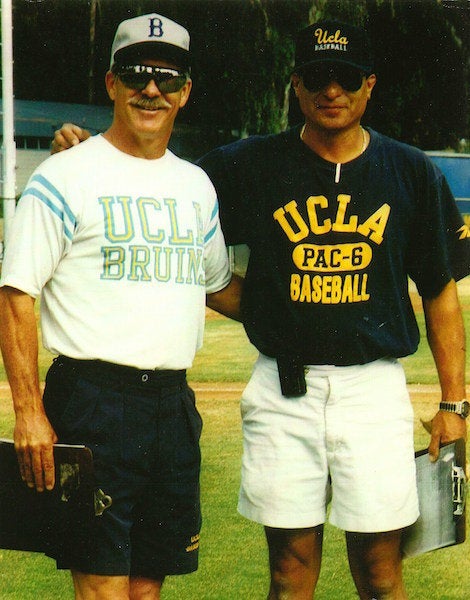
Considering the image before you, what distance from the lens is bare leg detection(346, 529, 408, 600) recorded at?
3.59 meters

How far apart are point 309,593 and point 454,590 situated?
3.86 feet

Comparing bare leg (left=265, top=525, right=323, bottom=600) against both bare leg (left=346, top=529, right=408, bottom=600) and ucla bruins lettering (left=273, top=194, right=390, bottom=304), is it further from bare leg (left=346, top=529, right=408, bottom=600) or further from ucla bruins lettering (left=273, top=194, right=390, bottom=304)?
ucla bruins lettering (left=273, top=194, right=390, bottom=304)

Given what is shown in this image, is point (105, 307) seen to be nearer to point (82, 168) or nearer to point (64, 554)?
point (82, 168)

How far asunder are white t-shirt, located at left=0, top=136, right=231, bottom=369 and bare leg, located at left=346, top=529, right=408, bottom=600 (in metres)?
0.97

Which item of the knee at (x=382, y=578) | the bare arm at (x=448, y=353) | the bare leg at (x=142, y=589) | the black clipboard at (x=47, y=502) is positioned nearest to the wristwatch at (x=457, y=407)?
the bare arm at (x=448, y=353)

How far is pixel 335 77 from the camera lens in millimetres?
3527

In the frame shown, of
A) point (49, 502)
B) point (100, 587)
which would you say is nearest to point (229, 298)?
point (49, 502)

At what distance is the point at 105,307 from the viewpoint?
3.19 metres

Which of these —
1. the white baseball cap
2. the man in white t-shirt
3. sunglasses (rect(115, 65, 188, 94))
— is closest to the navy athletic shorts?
the man in white t-shirt

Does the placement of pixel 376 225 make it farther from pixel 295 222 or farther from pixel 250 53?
pixel 250 53

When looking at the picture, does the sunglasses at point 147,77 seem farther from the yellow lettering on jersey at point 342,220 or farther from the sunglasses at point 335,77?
the yellow lettering on jersey at point 342,220

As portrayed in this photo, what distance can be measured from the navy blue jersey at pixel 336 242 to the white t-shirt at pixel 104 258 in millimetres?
401

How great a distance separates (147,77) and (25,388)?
3.52 ft

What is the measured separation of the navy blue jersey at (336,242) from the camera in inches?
139
